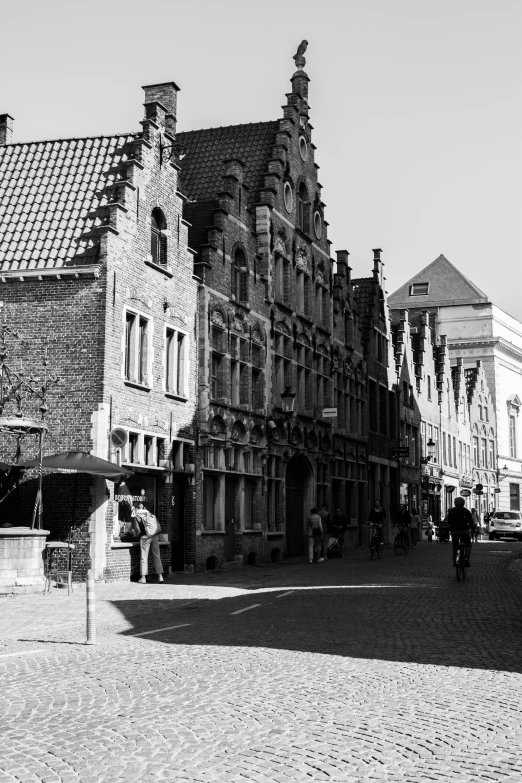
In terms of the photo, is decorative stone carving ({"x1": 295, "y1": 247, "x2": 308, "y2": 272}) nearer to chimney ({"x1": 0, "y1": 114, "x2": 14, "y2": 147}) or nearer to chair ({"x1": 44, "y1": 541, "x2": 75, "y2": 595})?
chimney ({"x1": 0, "y1": 114, "x2": 14, "y2": 147})

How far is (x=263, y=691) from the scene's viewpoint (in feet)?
28.0

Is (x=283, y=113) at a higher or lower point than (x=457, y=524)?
higher

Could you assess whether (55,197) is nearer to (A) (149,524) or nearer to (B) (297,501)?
(A) (149,524)

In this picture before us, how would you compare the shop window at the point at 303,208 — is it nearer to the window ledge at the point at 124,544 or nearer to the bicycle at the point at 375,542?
the bicycle at the point at 375,542

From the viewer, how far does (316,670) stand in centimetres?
978

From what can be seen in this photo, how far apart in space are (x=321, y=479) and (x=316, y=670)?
27680 millimetres

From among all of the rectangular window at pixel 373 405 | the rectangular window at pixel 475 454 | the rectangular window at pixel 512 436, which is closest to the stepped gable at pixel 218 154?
the rectangular window at pixel 373 405

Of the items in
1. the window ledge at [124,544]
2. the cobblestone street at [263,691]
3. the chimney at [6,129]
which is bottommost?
the cobblestone street at [263,691]

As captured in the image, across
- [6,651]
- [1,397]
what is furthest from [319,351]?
[6,651]

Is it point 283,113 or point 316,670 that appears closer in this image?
point 316,670

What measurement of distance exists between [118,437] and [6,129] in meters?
11.2

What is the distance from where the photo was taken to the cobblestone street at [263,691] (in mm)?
6082

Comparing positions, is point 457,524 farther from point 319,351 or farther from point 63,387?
point 319,351

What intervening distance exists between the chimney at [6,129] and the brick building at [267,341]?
17.0 ft
